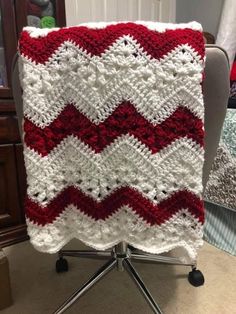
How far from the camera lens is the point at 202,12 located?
8.14ft

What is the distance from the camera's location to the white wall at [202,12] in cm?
240

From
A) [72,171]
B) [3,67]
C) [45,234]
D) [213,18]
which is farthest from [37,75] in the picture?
[213,18]

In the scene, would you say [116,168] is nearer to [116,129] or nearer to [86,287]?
[116,129]

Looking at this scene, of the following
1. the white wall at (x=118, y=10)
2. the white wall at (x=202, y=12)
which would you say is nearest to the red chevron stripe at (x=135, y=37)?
the white wall at (x=118, y=10)

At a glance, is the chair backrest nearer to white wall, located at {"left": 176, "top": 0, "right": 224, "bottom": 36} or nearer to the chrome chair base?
the chrome chair base

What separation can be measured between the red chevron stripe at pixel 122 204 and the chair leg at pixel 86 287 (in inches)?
12.8

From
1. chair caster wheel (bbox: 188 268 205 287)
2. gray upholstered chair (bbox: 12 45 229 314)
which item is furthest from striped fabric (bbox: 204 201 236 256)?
gray upholstered chair (bbox: 12 45 229 314)

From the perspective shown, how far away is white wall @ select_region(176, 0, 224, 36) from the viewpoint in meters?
2.40

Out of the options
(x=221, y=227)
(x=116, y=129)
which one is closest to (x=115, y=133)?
(x=116, y=129)

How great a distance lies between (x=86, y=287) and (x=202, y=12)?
240cm

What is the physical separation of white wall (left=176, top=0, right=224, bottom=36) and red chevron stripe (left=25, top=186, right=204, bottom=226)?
215 cm

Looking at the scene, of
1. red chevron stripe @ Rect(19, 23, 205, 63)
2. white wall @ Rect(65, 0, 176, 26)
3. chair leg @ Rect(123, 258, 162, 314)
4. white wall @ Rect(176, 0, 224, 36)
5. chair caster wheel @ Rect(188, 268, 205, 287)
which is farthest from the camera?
white wall @ Rect(176, 0, 224, 36)

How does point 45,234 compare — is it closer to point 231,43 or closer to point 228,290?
point 228,290

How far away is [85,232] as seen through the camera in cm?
73
